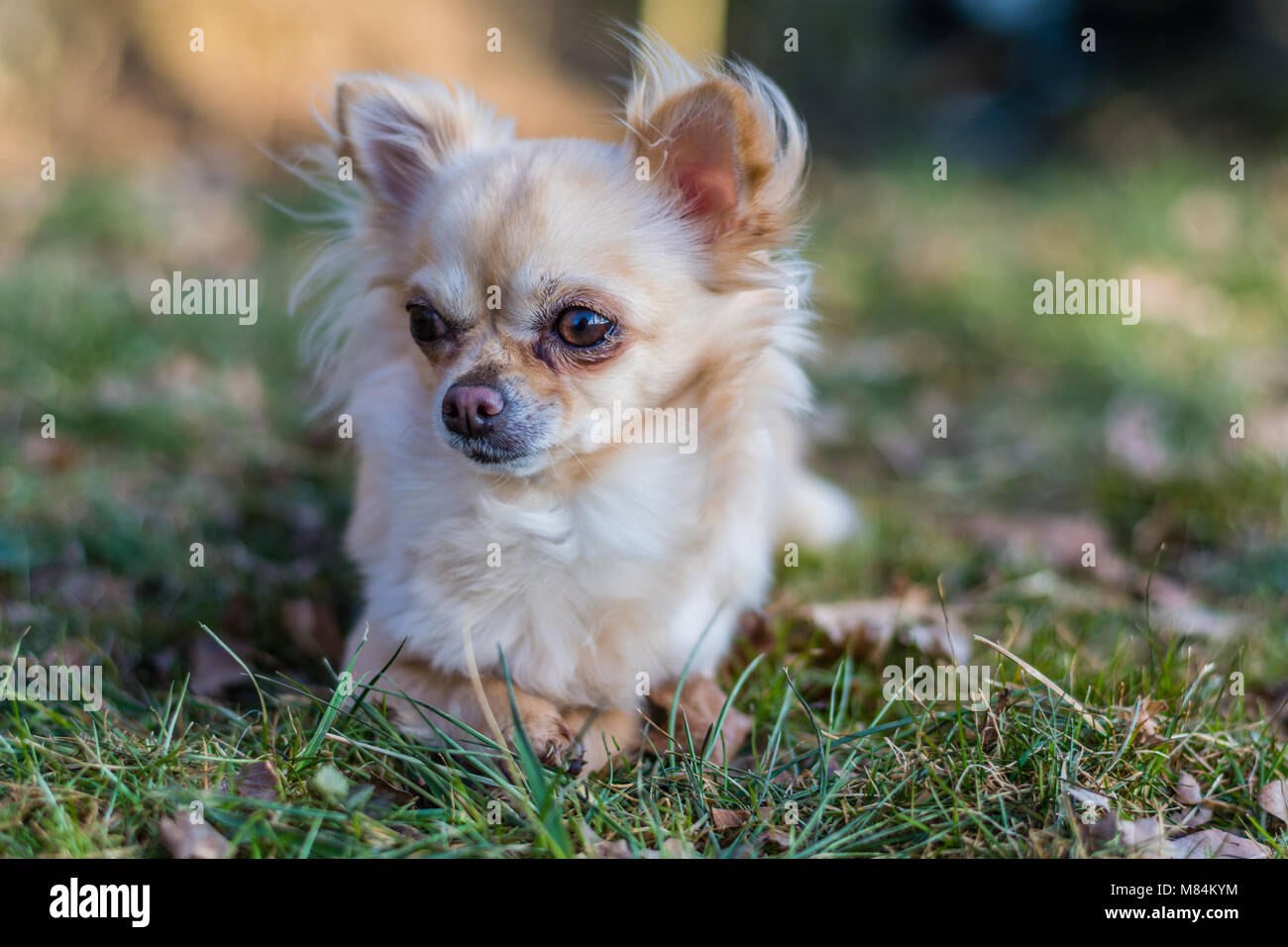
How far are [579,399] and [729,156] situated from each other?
2.31 feet

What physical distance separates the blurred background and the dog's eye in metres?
0.70

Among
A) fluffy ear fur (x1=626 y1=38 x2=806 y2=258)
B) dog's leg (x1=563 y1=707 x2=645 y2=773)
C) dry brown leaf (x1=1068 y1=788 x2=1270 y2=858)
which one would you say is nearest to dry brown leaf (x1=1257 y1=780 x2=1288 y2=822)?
dry brown leaf (x1=1068 y1=788 x2=1270 y2=858)

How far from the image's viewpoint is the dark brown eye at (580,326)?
7.52 feet

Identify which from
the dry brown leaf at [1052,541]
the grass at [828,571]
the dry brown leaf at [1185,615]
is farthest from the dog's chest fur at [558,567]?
the dry brown leaf at [1052,541]

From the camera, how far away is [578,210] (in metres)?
2.36

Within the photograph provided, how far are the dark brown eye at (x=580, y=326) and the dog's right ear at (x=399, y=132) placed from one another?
0.73 meters

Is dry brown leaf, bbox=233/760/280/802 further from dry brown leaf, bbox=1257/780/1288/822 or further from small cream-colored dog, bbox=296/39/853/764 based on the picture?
dry brown leaf, bbox=1257/780/1288/822

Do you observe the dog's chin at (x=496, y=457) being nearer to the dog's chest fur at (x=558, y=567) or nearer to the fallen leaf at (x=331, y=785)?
the dog's chest fur at (x=558, y=567)

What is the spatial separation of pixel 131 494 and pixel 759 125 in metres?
2.71

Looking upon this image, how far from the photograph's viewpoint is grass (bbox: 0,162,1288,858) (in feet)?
6.43

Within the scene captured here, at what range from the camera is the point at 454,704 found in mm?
2223
